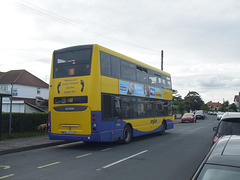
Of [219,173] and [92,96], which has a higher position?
[92,96]

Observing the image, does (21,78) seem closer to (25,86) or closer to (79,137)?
(25,86)

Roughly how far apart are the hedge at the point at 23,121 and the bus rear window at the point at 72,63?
5.88 meters

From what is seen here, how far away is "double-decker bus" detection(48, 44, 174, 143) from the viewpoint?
32.9ft

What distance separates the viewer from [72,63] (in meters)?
10.7

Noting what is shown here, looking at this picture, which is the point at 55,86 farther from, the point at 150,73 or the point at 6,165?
the point at 150,73

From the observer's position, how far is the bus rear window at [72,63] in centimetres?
1032

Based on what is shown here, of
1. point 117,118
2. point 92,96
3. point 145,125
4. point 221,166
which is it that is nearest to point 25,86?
point 145,125

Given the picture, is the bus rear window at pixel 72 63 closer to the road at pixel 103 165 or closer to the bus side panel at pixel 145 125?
the road at pixel 103 165

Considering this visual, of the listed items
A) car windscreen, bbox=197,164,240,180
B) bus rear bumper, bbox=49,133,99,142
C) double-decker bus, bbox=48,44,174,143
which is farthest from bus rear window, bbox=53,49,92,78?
car windscreen, bbox=197,164,240,180

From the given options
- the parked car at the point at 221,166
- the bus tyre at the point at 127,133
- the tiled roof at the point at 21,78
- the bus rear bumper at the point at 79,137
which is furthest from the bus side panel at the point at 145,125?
the tiled roof at the point at 21,78

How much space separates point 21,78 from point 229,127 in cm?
5244

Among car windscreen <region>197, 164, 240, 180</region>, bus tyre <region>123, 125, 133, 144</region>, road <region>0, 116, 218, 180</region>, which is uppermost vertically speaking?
car windscreen <region>197, 164, 240, 180</region>

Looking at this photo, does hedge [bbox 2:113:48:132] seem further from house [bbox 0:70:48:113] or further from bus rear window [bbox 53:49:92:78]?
house [bbox 0:70:48:113]

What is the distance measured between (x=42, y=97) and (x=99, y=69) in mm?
49899
